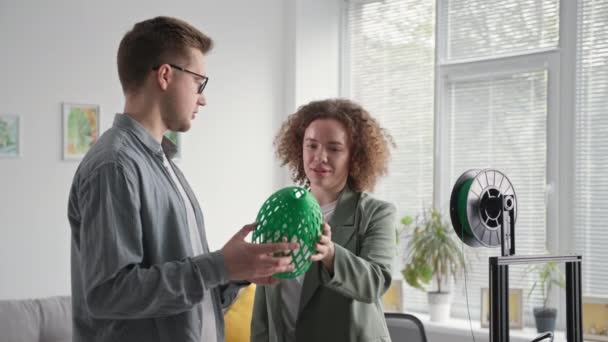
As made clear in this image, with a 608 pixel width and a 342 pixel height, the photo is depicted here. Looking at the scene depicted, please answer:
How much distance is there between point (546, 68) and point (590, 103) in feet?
1.06

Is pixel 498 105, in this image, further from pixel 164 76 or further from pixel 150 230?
pixel 150 230

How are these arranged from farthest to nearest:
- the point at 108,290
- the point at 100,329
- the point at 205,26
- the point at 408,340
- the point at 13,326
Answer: the point at 205,26 < the point at 13,326 < the point at 408,340 < the point at 100,329 < the point at 108,290

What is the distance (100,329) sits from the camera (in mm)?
1518

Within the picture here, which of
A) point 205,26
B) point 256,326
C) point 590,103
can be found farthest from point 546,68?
point 256,326

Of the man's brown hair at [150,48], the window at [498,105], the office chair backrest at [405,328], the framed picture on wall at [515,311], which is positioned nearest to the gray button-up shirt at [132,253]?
the man's brown hair at [150,48]

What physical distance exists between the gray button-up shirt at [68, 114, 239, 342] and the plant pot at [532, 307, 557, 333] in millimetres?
2678

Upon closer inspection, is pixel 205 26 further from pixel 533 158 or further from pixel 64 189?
pixel 533 158

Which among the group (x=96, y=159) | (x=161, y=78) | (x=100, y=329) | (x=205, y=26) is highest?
(x=205, y=26)

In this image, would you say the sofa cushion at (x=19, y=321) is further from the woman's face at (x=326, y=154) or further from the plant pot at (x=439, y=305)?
the plant pot at (x=439, y=305)

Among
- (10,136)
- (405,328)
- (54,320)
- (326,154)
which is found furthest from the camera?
(10,136)

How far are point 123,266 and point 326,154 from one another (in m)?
1.03

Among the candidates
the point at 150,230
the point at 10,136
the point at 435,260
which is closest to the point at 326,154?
the point at 150,230

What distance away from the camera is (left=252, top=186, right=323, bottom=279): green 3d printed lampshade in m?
1.60

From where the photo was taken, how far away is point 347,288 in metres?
1.97
